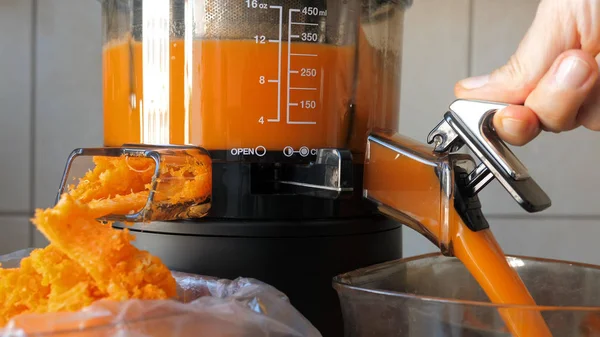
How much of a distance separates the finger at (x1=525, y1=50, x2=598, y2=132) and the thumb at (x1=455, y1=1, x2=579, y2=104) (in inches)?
0.8

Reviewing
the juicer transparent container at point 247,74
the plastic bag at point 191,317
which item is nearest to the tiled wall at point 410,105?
the juicer transparent container at point 247,74

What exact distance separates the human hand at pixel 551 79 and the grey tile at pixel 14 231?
1.68 feet

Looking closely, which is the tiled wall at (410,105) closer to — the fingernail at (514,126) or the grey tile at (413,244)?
the grey tile at (413,244)

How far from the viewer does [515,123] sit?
366mm

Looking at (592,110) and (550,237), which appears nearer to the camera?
(592,110)

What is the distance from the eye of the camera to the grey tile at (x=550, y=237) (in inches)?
29.0

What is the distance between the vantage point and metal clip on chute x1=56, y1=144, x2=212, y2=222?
1.19 ft

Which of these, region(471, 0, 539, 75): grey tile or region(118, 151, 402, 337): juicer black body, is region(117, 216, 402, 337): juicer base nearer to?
region(118, 151, 402, 337): juicer black body

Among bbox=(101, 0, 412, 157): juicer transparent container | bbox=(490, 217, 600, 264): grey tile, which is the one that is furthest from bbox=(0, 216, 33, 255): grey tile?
bbox=(490, 217, 600, 264): grey tile

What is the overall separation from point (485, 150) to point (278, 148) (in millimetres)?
132

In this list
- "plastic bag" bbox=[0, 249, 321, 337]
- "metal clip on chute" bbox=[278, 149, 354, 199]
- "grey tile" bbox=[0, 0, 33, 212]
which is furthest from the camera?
"grey tile" bbox=[0, 0, 33, 212]

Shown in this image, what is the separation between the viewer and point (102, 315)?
0.27 m

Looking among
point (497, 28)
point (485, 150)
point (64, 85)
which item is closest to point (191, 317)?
point (485, 150)

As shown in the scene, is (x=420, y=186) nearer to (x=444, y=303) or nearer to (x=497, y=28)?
(x=444, y=303)
